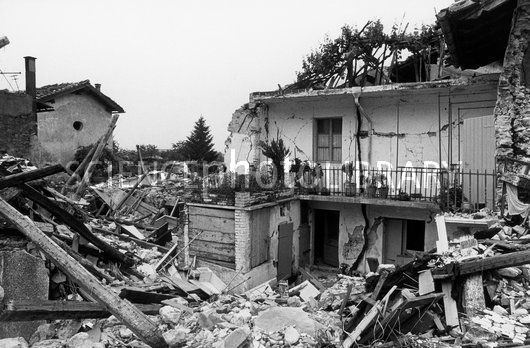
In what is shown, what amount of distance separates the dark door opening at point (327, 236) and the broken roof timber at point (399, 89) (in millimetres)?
3877

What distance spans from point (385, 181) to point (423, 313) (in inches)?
312

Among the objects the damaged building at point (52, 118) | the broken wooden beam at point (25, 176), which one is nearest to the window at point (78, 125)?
the damaged building at point (52, 118)

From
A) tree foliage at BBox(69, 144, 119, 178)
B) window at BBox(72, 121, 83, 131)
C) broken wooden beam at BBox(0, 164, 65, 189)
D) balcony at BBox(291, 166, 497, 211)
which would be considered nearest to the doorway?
Result: balcony at BBox(291, 166, 497, 211)

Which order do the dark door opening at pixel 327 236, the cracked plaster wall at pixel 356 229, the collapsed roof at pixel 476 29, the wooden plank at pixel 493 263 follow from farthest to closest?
the dark door opening at pixel 327 236, the cracked plaster wall at pixel 356 229, the collapsed roof at pixel 476 29, the wooden plank at pixel 493 263

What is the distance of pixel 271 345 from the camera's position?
4645 mm

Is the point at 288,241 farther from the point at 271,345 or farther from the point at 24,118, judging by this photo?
the point at 24,118

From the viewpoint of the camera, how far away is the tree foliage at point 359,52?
13102mm

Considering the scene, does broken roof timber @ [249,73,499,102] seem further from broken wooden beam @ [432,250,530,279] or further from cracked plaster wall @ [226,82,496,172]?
broken wooden beam @ [432,250,530,279]

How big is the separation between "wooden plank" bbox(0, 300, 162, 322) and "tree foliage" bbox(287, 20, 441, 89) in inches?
439

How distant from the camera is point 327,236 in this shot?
13859mm

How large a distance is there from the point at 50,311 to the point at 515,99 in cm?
850

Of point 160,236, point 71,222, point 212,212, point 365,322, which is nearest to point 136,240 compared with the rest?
point 160,236

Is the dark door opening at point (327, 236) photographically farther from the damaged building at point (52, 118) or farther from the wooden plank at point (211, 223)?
the damaged building at point (52, 118)

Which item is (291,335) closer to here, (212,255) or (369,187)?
(212,255)
